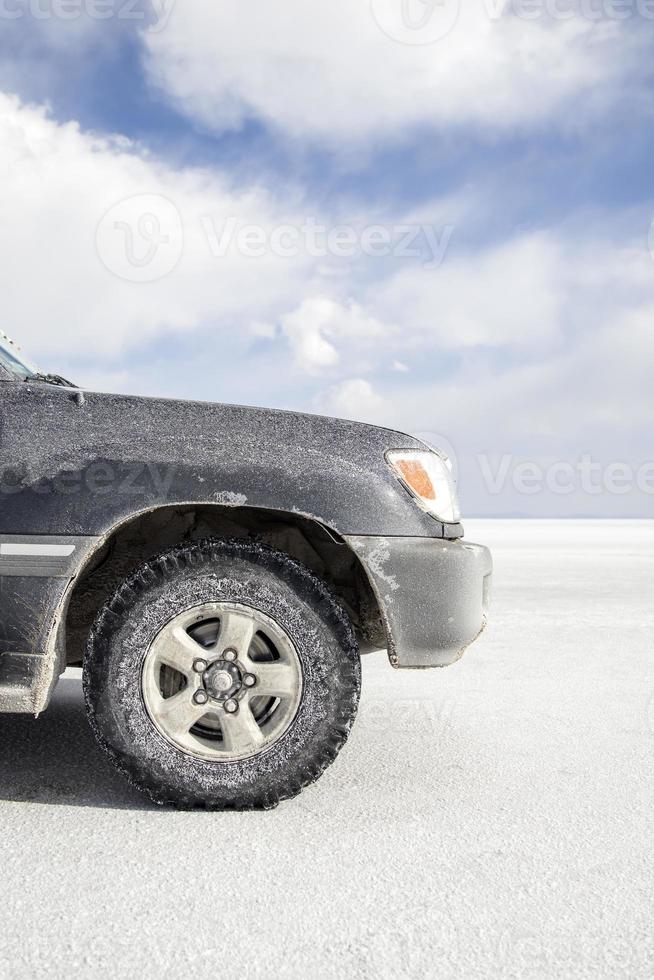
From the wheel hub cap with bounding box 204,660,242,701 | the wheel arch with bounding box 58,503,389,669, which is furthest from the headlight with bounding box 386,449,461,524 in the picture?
the wheel hub cap with bounding box 204,660,242,701

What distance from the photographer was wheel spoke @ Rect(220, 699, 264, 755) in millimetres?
2699

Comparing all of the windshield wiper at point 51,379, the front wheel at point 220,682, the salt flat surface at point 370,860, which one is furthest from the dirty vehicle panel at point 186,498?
the salt flat surface at point 370,860

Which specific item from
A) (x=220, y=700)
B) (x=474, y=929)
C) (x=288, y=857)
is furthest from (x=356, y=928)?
(x=220, y=700)

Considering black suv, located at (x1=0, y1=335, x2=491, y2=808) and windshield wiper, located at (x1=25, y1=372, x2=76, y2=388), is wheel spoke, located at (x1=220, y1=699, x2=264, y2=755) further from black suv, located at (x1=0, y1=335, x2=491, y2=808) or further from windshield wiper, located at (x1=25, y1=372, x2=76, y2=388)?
windshield wiper, located at (x1=25, y1=372, x2=76, y2=388)

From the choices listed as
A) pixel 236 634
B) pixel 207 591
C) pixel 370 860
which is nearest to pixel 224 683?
pixel 236 634

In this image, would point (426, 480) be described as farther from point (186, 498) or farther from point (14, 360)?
point (14, 360)

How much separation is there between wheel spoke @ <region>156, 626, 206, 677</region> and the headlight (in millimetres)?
968

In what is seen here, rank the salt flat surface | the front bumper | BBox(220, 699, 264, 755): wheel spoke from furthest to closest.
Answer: the front bumper → BBox(220, 699, 264, 755): wheel spoke → the salt flat surface

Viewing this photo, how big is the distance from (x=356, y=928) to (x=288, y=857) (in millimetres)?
466

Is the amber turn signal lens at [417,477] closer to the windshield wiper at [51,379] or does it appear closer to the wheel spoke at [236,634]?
the wheel spoke at [236,634]

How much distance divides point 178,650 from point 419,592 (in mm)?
884

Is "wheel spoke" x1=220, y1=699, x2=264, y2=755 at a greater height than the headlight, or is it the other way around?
the headlight

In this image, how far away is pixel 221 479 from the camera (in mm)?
2754

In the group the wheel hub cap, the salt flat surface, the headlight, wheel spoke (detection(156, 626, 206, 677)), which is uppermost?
the headlight
